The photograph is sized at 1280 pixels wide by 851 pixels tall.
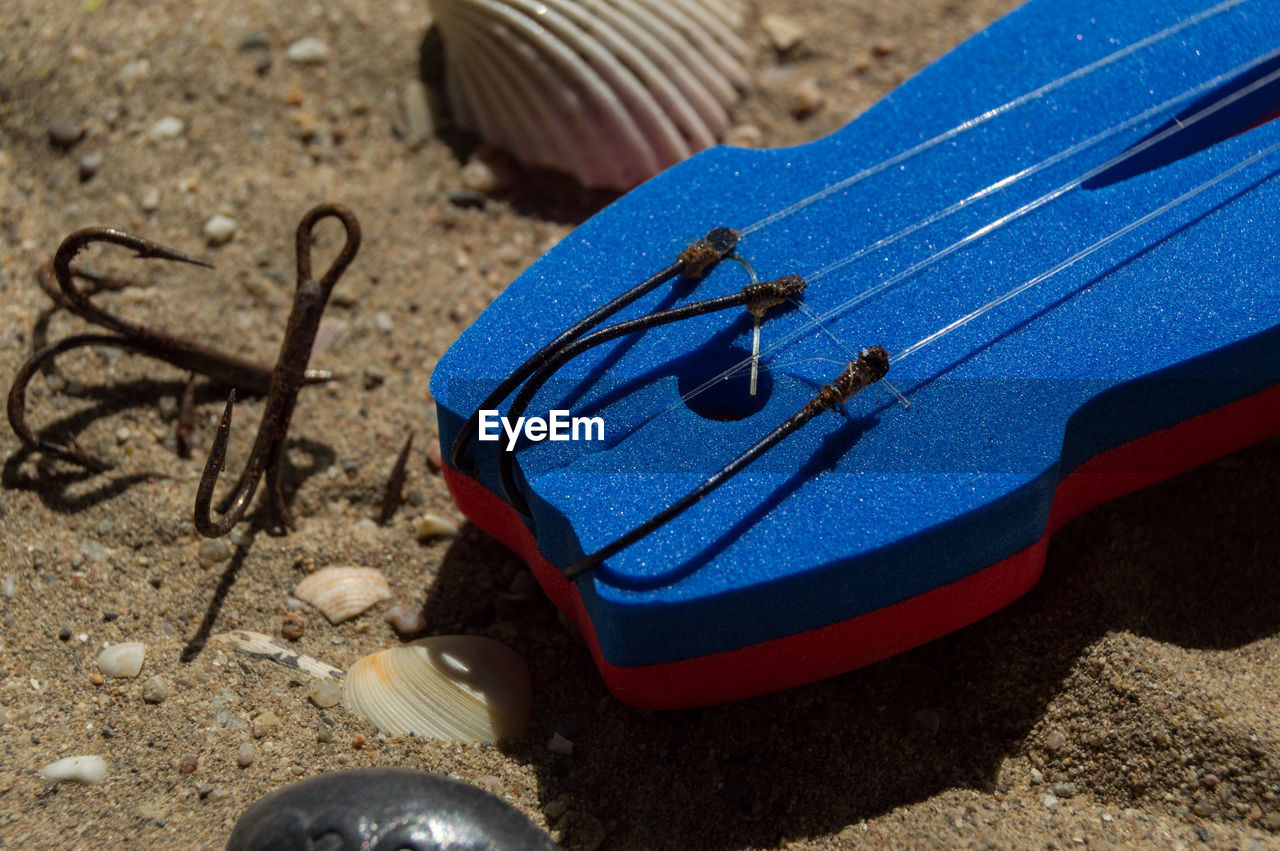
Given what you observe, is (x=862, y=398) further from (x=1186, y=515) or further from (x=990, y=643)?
(x=1186, y=515)

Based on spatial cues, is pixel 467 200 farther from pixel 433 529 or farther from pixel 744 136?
pixel 433 529

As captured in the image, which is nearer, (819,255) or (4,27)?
(819,255)

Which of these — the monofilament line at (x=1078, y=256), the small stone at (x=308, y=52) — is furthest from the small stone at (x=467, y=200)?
the monofilament line at (x=1078, y=256)

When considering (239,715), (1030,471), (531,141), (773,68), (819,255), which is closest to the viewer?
(1030,471)

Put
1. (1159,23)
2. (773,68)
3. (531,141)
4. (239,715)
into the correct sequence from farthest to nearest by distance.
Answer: (773,68), (531,141), (1159,23), (239,715)

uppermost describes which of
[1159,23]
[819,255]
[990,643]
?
[1159,23]

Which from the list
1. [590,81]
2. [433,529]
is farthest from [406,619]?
[590,81]

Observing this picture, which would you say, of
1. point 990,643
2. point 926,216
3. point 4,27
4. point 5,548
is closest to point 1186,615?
point 990,643

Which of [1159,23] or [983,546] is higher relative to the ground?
[1159,23]
